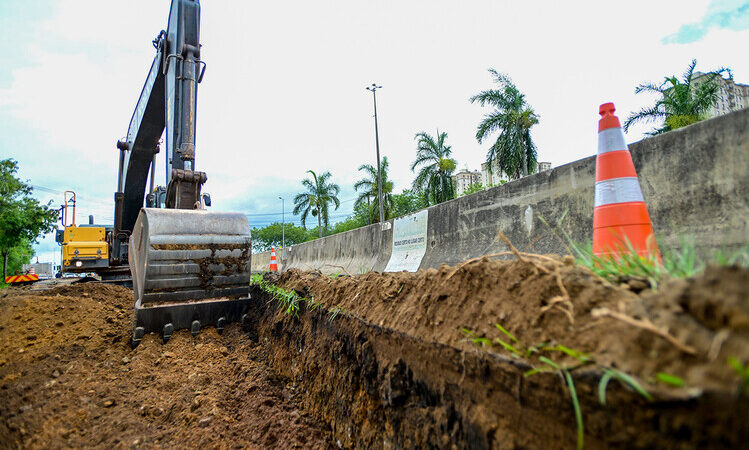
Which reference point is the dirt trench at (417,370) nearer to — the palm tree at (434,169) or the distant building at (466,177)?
the palm tree at (434,169)

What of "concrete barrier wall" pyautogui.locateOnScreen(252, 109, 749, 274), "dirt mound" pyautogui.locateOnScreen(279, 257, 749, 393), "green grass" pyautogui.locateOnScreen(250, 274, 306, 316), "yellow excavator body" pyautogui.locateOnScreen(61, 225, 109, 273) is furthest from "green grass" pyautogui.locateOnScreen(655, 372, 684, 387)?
"yellow excavator body" pyautogui.locateOnScreen(61, 225, 109, 273)

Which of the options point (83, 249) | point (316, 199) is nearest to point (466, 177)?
point (316, 199)

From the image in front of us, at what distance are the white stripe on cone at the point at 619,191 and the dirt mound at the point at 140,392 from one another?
2.45 meters

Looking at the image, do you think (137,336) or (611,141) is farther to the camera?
(137,336)

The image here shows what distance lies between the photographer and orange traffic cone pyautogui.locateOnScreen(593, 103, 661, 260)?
2.19 meters

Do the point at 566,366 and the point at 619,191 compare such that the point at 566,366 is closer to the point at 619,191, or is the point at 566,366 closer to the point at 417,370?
the point at 417,370

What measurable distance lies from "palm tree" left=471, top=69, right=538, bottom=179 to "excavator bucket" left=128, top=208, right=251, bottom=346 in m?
30.6

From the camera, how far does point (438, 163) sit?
39.4 m

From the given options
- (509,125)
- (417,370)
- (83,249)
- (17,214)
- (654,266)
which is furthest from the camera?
(509,125)

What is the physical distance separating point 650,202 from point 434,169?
37007mm

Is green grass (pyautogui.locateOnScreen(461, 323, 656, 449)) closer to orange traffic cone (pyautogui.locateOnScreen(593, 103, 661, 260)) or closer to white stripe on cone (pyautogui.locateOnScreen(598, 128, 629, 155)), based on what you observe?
orange traffic cone (pyautogui.locateOnScreen(593, 103, 661, 260))

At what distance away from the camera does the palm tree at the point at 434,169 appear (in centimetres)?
3903

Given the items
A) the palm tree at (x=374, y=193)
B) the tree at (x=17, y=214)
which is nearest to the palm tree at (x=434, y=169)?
the palm tree at (x=374, y=193)

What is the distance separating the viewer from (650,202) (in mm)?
2857
